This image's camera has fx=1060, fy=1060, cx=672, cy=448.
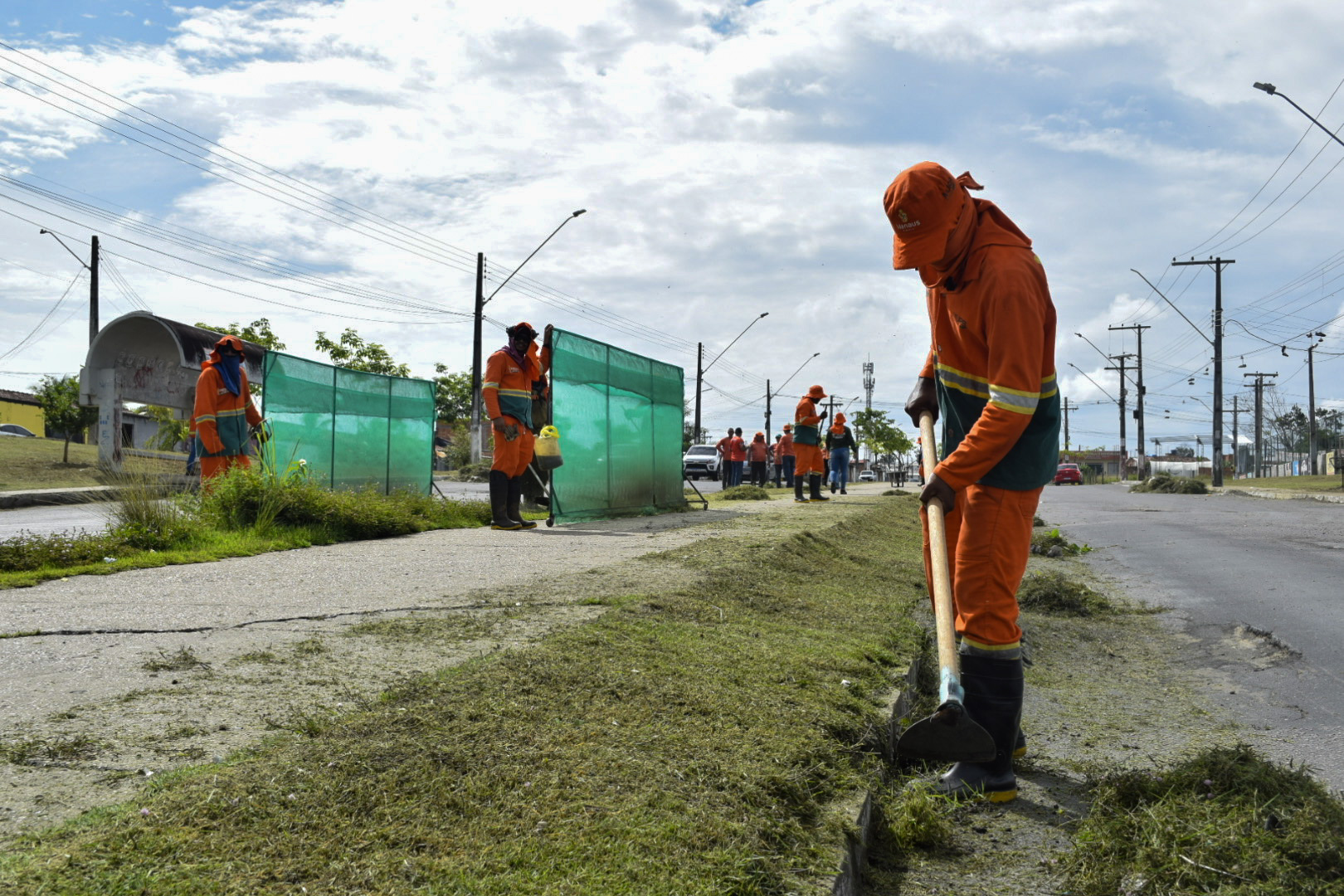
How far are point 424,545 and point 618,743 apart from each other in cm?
594

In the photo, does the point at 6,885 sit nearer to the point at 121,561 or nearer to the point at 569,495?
the point at 121,561

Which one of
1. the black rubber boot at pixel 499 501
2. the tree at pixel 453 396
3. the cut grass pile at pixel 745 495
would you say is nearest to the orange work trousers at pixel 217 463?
the black rubber boot at pixel 499 501

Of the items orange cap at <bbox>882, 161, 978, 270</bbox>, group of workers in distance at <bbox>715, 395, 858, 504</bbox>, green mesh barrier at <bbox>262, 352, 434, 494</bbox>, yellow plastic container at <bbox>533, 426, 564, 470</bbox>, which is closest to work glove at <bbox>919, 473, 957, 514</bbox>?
orange cap at <bbox>882, 161, 978, 270</bbox>

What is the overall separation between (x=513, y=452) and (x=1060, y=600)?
18.5 ft

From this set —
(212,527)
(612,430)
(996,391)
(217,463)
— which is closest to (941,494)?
(996,391)

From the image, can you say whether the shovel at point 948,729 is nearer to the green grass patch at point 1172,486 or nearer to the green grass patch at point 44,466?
the green grass patch at point 44,466

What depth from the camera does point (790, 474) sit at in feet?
111

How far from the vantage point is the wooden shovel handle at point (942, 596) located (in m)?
3.30

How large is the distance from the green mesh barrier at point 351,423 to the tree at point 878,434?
214ft

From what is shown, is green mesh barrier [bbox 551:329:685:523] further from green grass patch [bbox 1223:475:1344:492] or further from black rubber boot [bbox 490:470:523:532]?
green grass patch [bbox 1223:475:1344:492]

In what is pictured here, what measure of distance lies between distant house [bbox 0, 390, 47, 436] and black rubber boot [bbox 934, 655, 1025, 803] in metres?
68.5

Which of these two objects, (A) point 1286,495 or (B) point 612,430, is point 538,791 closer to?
(B) point 612,430

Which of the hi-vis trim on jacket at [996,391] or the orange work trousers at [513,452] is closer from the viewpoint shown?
the hi-vis trim on jacket at [996,391]

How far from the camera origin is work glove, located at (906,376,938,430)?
413 centimetres
